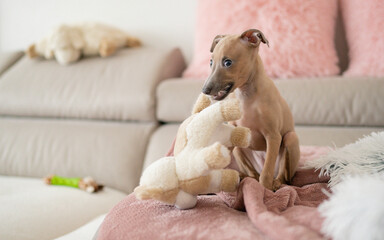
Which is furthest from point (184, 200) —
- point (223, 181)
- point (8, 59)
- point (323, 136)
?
point (8, 59)

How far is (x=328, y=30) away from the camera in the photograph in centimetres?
147

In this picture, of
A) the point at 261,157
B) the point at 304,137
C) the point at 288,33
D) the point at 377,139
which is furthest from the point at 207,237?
the point at 288,33

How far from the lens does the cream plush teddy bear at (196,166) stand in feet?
2.03

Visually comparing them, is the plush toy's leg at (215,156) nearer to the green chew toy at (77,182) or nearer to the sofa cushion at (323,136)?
the sofa cushion at (323,136)

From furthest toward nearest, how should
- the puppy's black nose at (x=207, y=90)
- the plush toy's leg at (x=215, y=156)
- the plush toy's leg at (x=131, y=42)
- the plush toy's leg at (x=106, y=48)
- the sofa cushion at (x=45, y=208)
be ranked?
the plush toy's leg at (x=131, y=42) → the plush toy's leg at (x=106, y=48) → the sofa cushion at (x=45, y=208) → the puppy's black nose at (x=207, y=90) → the plush toy's leg at (x=215, y=156)

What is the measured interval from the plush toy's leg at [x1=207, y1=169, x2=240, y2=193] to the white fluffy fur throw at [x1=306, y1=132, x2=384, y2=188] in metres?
0.27

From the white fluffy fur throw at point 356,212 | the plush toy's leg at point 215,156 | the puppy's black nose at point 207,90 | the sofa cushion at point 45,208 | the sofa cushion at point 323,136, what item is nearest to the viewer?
the white fluffy fur throw at point 356,212

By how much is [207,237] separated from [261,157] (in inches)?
15.1

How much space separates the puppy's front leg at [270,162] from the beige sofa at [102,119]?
49 cm

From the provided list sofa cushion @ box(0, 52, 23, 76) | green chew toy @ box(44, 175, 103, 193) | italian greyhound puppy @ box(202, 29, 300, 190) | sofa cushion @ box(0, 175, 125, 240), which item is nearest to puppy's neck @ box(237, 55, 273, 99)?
italian greyhound puppy @ box(202, 29, 300, 190)

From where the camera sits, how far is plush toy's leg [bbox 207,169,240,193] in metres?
0.66

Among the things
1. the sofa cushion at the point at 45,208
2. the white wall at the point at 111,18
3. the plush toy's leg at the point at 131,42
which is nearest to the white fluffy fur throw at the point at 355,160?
the sofa cushion at the point at 45,208

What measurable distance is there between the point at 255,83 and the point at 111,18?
1608 mm

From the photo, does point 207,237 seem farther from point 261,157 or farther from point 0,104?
point 0,104
